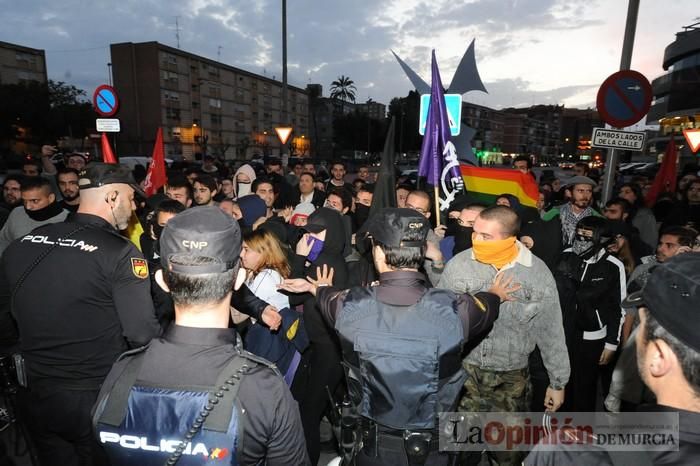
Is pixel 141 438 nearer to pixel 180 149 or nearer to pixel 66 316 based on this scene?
pixel 66 316

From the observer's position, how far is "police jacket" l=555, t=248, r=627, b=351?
3.84m

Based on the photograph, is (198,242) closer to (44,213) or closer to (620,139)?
(44,213)

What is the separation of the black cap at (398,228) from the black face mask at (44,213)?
4781 millimetres

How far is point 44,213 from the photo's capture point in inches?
198

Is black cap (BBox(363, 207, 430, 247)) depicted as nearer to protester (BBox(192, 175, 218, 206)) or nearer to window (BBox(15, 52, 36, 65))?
protester (BBox(192, 175, 218, 206))

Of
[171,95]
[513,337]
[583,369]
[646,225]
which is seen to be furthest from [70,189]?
[171,95]

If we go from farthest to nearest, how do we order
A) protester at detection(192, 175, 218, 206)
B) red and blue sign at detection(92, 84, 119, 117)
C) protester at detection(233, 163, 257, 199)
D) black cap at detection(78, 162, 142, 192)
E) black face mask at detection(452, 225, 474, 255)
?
red and blue sign at detection(92, 84, 119, 117) → protester at detection(233, 163, 257, 199) → protester at detection(192, 175, 218, 206) → black face mask at detection(452, 225, 474, 255) → black cap at detection(78, 162, 142, 192)

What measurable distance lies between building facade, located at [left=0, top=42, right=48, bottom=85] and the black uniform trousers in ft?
221

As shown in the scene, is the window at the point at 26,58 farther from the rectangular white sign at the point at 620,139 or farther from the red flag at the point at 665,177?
the red flag at the point at 665,177

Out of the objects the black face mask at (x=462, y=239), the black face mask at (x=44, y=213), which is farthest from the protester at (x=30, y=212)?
the black face mask at (x=462, y=239)

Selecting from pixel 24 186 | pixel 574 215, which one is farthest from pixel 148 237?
pixel 574 215

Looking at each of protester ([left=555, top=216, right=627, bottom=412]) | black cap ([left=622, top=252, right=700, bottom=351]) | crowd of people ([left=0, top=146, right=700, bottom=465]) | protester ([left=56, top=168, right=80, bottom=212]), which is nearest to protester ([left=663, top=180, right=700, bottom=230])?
crowd of people ([left=0, top=146, right=700, bottom=465])

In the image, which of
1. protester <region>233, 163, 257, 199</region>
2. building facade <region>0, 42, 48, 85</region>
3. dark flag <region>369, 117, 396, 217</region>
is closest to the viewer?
dark flag <region>369, 117, 396, 217</region>

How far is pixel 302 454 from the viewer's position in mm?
1596
